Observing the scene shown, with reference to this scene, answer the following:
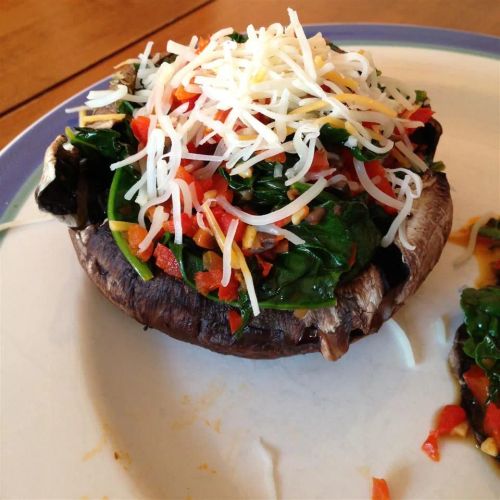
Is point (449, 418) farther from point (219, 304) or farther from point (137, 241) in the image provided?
point (137, 241)

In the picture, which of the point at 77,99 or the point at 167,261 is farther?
the point at 77,99

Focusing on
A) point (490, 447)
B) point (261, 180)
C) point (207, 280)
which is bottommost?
point (490, 447)

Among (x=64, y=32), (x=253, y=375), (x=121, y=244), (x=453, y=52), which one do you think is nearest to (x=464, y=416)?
(x=253, y=375)

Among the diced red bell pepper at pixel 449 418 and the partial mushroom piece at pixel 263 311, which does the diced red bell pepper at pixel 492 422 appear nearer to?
the diced red bell pepper at pixel 449 418

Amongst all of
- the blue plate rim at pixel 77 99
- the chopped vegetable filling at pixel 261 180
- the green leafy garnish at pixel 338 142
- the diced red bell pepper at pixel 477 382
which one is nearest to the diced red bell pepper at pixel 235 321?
the chopped vegetable filling at pixel 261 180

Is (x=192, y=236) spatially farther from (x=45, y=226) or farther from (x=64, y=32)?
(x=64, y=32)

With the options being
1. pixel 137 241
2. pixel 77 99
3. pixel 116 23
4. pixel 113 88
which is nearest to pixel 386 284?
pixel 137 241

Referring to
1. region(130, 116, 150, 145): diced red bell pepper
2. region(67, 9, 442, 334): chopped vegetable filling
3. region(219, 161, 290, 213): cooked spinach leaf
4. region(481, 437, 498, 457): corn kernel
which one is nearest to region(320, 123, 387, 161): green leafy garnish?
region(67, 9, 442, 334): chopped vegetable filling
